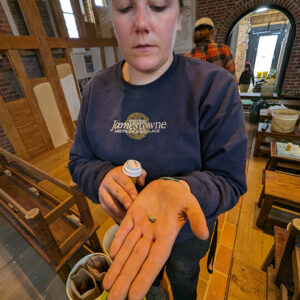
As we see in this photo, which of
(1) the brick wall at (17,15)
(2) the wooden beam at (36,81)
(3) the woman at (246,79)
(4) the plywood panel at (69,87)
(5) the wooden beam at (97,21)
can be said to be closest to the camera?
(1) the brick wall at (17,15)

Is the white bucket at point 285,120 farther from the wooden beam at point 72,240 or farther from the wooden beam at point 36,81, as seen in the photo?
the wooden beam at point 36,81

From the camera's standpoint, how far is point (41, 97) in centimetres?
369

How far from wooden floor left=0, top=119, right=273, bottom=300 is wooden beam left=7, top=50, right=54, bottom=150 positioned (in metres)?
2.02

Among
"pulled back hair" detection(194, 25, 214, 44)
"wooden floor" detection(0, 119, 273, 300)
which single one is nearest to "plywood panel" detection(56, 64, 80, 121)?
"wooden floor" detection(0, 119, 273, 300)

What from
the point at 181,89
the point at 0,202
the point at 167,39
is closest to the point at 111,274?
the point at 181,89

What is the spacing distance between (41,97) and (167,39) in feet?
13.0

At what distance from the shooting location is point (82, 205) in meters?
1.43

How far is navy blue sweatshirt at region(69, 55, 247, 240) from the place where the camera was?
23.8 inches

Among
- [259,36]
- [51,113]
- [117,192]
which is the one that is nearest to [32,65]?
[51,113]

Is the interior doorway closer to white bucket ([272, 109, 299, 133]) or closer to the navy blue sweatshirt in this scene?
Answer: white bucket ([272, 109, 299, 133])

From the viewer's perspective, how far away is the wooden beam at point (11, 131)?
3.18 metres

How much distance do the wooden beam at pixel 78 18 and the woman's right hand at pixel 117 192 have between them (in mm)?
5057

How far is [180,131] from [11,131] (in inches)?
154

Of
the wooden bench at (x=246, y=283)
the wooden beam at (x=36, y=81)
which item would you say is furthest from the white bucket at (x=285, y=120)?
the wooden beam at (x=36, y=81)
